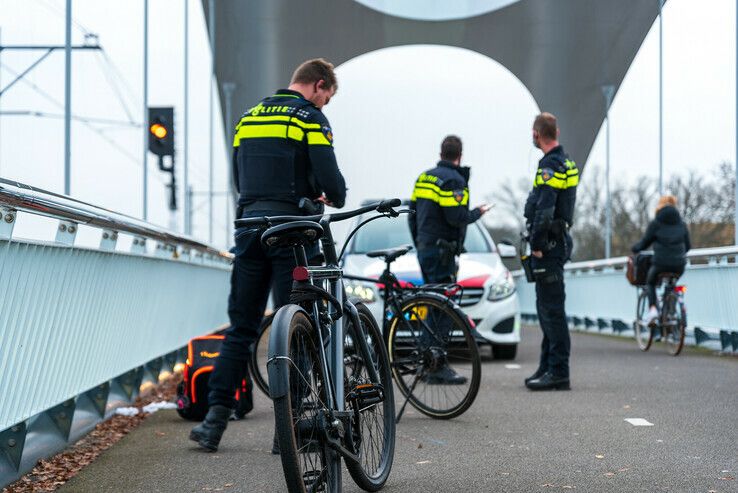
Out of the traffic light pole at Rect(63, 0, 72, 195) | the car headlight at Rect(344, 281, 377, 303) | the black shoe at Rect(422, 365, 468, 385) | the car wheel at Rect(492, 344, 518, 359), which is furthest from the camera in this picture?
the car wheel at Rect(492, 344, 518, 359)

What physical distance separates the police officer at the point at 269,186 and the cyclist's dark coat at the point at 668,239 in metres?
7.49

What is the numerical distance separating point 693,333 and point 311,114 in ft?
29.6

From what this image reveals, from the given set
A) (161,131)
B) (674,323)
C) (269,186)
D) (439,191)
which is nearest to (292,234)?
(269,186)

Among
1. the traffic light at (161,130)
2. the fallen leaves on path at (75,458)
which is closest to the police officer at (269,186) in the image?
the fallen leaves on path at (75,458)

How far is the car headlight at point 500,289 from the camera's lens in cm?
1152

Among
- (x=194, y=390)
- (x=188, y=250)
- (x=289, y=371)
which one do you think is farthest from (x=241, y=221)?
(x=188, y=250)

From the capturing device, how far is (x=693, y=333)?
535 inches

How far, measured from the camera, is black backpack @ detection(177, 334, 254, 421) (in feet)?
22.7

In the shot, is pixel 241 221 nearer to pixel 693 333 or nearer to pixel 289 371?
pixel 289 371

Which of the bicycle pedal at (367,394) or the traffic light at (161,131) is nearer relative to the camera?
the bicycle pedal at (367,394)

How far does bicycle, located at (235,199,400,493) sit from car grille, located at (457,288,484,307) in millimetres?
6396

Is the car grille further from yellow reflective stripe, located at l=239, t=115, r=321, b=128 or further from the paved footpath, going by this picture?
yellow reflective stripe, located at l=239, t=115, r=321, b=128

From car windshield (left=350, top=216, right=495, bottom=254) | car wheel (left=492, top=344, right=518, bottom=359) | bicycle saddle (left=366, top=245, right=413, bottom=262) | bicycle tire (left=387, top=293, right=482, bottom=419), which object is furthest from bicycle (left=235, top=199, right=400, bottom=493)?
car windshield (left=350, top=216, right=495, bottom=254)

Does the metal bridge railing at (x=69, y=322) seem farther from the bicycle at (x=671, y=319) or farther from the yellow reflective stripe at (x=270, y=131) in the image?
the bicycle at (x=671, y=319)
